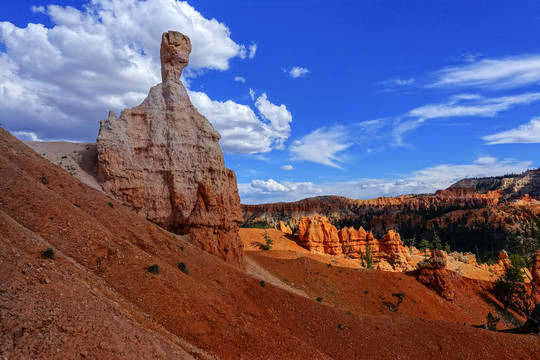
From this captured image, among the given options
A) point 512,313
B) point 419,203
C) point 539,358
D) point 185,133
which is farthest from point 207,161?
point 419,203

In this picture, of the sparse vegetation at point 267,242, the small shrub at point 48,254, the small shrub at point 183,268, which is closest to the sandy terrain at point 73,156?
the small shrub at point 183,268

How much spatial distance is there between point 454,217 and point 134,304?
449ft

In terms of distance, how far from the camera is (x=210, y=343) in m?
11.2

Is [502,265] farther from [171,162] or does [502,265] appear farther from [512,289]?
[171,162]

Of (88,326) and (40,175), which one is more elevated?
(40,175)

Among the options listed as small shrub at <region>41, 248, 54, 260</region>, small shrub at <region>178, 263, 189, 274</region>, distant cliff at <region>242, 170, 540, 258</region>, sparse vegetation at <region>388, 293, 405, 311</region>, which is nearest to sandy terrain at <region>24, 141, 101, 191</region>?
small shrub at <region>178, 263, 189, 274</region>

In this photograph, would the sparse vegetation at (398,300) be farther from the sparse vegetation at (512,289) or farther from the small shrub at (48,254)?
the small shrub at (48,254)

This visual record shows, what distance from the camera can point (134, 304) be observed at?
10961 millimetres

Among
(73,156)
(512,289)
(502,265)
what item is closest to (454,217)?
(502,265)

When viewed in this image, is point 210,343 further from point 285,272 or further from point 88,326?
point 285,272

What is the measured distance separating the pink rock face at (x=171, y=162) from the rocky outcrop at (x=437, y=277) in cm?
2610

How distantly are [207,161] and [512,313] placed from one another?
4679 centimetres

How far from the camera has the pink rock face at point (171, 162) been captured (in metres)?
23.2

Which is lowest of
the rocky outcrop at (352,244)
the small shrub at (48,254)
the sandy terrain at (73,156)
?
the rocky outcrop at (352,244)
